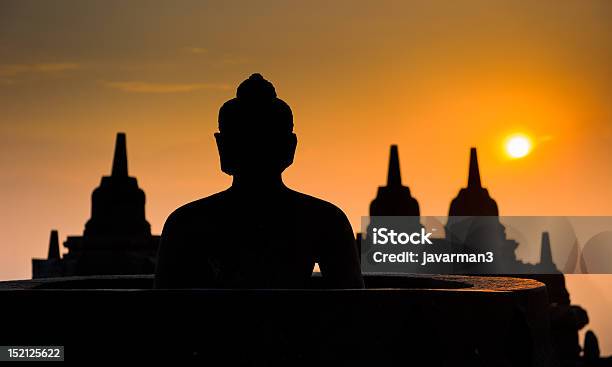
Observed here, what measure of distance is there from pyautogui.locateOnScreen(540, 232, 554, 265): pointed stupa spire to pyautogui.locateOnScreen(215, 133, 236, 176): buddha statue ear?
4316cm

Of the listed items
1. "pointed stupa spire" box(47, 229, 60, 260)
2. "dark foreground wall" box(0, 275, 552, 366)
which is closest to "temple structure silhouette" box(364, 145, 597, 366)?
"pointed stupa spire" box(47, 229, 60, 260)

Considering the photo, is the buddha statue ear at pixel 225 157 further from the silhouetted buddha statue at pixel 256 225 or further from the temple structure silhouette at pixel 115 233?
the temple structure silhouette at pixel 115 233

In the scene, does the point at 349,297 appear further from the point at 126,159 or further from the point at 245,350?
the point at 126,159

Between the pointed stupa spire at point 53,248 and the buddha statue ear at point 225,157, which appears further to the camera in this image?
the pointed stupa spire at point 53,248

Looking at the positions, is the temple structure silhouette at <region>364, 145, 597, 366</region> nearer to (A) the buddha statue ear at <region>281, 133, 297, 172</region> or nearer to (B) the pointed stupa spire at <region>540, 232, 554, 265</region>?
(B) the pointed stupa spire at <region>540, 232, 554, 265</region>

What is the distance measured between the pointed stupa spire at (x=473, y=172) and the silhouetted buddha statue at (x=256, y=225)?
40892 mm

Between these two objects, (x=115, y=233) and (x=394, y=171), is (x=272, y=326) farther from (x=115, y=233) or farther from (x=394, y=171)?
(x=394, y=171)

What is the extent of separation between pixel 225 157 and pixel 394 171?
39046 millimetres

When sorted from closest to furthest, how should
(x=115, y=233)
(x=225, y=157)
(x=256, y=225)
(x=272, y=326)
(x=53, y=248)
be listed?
(x=272, y=326), (x=256, y=225), (x=225, y=157), (x=115, y=233), (x=53, y=248)

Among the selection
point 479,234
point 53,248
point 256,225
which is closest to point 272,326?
point 256,225

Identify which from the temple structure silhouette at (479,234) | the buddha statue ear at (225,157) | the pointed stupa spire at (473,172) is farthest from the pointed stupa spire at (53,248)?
the buddha statue ear at (225,157)

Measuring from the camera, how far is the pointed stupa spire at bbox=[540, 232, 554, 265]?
47.1 meters

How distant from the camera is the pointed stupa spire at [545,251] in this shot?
154 ft

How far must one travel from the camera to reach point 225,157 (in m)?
5.49
